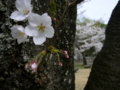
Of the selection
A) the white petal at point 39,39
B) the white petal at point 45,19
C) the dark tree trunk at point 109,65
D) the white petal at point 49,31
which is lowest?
the dark tree trunk at point 109,65

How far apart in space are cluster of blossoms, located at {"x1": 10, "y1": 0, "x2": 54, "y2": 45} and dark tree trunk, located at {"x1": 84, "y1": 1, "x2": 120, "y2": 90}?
0.81 meters

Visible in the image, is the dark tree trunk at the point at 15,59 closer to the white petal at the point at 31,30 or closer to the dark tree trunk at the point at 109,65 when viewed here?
the white petal at the point at 31,30

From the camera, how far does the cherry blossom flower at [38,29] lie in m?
0.29

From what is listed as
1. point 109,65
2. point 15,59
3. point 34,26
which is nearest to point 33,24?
point 34,26

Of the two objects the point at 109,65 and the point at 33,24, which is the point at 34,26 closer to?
the point at 33,24

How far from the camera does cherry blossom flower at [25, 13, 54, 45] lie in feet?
0.95

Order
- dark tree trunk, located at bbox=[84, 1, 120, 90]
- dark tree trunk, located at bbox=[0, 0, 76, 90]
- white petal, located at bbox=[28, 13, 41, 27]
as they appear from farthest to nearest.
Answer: dark tree trunk, located at bbox=[84, 1, 120, 90], dark tree trunk, located at bbox=[0, 0, 76, 90], white petal, located at bbox=[28, 13, 41, 27]

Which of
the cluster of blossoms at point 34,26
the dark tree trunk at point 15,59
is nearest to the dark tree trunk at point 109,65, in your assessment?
the dark tree trunk at point 15,59

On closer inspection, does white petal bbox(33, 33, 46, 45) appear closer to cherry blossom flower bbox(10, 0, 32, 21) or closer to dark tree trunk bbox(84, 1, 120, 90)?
cherry blossom flower bbox(10, 0, 32, 21)

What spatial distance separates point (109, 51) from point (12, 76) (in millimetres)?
751

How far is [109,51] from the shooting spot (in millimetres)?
1036

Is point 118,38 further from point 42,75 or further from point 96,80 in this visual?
point 42,75

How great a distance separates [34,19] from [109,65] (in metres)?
0.85

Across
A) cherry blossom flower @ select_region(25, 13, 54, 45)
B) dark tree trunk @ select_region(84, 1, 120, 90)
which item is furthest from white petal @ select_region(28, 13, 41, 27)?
dark tree trunk @ select_region(84, 1, 120, 90)
